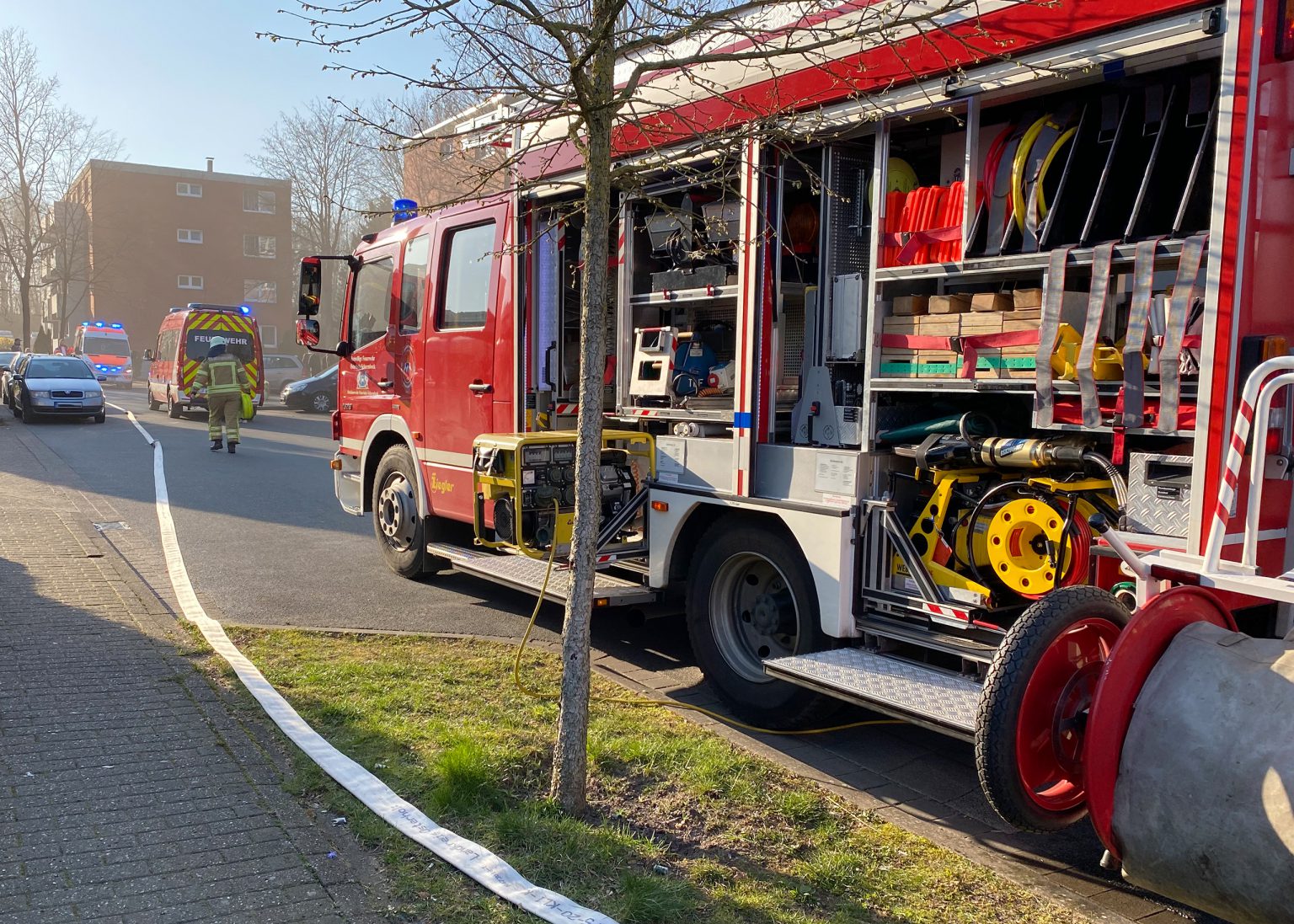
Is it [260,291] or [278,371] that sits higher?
[260,291]

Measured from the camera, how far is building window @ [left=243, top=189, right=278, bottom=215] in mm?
60781

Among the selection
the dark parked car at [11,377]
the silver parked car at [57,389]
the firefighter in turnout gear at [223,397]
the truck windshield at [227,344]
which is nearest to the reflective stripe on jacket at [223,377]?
the firefighter in turnout gear at [223,397]

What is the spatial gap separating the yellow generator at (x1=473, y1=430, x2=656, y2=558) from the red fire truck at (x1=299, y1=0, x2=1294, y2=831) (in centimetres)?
2

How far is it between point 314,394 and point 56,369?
7.61 metres

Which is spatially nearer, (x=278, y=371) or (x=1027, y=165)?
(x=1027, y=165)

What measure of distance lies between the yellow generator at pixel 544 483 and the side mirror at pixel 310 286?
2970mm

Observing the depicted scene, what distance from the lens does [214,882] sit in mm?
3330

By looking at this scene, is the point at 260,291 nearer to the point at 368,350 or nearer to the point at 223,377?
the point at 223,377

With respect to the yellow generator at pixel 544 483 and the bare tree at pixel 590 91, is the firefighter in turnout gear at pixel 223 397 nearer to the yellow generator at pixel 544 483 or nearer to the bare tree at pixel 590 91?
the yellow generator at pixel 544 483

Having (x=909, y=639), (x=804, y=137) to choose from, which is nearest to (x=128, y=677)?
(x=909, y=639)

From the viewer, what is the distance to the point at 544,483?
243 inches

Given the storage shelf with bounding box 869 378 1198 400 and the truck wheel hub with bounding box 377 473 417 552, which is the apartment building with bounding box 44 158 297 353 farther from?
the storage shelf with bounding box 869 378 1198 400

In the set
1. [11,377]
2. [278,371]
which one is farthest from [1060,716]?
[278,371]

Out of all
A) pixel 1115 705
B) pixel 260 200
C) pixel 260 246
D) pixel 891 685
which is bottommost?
pixel 891 685
